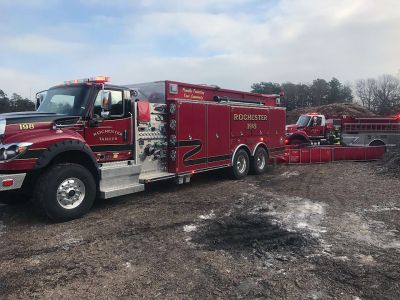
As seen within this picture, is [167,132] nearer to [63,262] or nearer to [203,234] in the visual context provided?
[203,234]

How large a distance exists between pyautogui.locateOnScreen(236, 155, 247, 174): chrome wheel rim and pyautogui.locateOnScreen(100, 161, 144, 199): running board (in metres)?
4.29

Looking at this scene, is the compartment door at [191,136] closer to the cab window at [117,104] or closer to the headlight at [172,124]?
the headlight at [172,124]

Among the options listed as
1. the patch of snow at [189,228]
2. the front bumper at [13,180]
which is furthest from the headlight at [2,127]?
the patch of snow at [189,228]

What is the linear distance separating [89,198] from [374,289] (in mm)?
4858

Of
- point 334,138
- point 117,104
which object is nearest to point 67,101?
point 117,104

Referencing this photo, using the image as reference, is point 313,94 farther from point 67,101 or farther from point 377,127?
point 67,101

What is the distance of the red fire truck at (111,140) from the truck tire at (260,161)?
0.91 m

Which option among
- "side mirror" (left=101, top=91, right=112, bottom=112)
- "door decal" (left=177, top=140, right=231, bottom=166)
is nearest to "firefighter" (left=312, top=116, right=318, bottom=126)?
"door decal" (left=177, top=140, right=231, bottom=166)

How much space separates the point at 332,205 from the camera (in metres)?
8.27

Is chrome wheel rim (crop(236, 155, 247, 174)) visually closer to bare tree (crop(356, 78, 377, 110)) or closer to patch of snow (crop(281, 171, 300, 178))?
patch of snow (crop(281, 171, 300, 178))

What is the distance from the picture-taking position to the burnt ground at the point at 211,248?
4387mm

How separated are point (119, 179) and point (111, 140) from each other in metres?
0.79

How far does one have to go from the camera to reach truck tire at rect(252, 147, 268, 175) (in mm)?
12711

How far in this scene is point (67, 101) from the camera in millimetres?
7734
